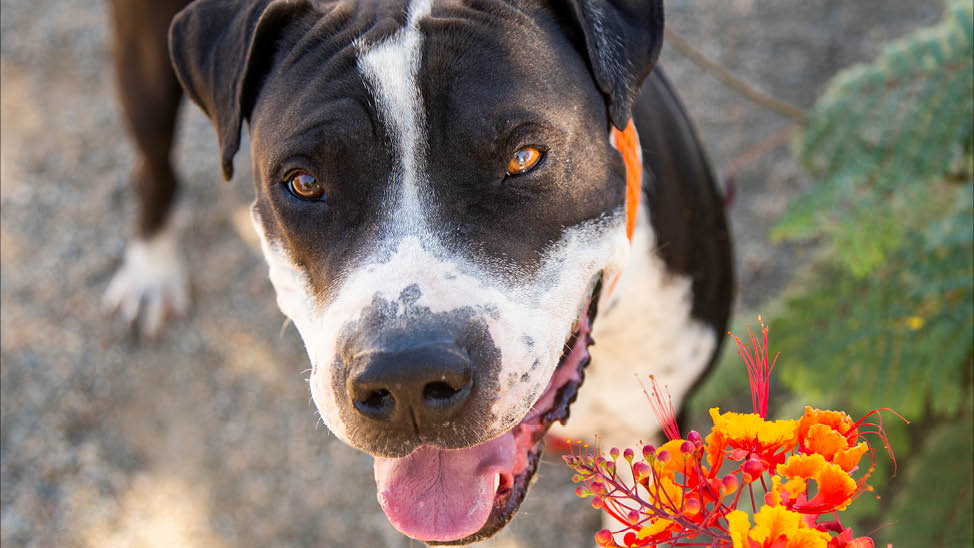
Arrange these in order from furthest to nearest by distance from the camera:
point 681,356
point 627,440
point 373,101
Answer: point 627,440 < point 681,356 < point 373,101

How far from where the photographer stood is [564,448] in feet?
10.5

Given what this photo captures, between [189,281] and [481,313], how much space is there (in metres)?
3.20

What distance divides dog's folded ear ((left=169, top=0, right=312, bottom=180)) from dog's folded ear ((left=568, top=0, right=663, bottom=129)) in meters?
0.72

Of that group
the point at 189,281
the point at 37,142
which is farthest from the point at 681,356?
the point at 37,142

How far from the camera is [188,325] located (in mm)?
4633

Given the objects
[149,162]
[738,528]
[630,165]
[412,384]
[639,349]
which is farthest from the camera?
[149,162]

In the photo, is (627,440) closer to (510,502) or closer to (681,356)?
(681,356)

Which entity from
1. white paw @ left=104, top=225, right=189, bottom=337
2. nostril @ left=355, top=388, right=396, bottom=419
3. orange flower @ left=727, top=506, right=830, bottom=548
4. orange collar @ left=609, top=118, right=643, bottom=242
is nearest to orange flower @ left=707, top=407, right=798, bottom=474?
orange flower @ left=727, top=506, right=830, bottom=548

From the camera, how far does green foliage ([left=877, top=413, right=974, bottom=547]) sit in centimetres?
275

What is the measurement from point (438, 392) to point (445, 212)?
0.41 m

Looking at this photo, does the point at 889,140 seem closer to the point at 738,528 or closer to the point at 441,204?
the point at 441,204

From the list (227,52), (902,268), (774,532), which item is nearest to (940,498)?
(902,268)

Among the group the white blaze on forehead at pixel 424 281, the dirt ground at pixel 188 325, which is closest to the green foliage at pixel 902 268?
the dirt ground at pixel 188 325

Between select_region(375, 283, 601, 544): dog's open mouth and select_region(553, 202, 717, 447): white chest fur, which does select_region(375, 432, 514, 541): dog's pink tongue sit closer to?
select_region(375, 283, 601, 544): dog's open mouth
